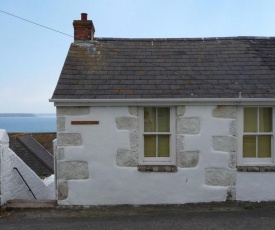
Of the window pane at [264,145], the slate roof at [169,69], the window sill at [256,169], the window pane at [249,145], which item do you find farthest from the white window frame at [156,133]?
the window pane at [264,145]

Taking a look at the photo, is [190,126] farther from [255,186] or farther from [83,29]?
[83,29]

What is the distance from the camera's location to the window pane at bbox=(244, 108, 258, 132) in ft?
21.6

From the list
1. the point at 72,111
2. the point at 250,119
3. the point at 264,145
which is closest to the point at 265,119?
the point at 250,119

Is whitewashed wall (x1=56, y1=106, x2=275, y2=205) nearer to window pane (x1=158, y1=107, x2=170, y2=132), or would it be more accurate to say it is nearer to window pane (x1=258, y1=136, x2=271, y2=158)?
window pane (x1=158, y1=107, x2=170, y2=132)

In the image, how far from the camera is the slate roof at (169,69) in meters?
6.51

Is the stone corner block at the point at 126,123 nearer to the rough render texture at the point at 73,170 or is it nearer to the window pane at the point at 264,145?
the rough render texture at the point at 73,170

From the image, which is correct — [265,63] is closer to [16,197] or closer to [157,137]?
[157,137]

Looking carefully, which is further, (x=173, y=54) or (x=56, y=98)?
(x=173, y=54)

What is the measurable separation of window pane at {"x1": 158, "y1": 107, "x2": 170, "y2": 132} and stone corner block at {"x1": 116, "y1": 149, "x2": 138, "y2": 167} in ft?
3.00

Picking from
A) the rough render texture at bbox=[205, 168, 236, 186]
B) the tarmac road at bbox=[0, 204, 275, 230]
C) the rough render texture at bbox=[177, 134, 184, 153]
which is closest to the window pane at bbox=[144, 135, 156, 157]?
the rough render texture at bbox=[177, 134, 184, 153]

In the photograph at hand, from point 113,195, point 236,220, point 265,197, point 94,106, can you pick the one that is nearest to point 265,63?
point 265,197

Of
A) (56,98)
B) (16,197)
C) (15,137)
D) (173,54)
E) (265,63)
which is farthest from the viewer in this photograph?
(15,137)

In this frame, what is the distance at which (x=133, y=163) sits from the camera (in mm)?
6359

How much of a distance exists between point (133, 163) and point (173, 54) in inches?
144
